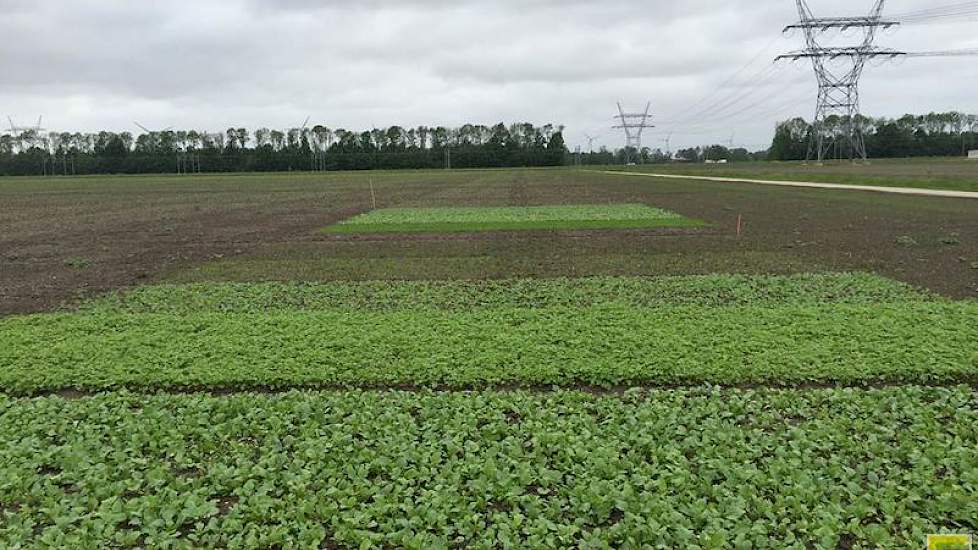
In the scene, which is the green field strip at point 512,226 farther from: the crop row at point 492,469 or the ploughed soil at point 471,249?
the crop row at point 492,469

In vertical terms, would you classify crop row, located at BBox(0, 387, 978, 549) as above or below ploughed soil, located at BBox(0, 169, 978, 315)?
below

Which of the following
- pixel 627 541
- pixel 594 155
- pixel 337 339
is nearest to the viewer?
pixel 627 541

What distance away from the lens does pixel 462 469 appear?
535 centimetres

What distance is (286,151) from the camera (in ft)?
470

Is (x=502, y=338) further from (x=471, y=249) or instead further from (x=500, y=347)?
(x=471, y=249)

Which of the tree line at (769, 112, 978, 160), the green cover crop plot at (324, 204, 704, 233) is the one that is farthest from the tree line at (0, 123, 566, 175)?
the green cover crop plot at (324, 204, 704, 233)

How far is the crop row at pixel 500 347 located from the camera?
758 centimetres

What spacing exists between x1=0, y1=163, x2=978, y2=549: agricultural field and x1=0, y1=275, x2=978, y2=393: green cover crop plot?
5 cm

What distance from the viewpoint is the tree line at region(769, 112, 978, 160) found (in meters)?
109

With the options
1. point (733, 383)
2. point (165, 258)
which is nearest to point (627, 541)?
point (733, 383)

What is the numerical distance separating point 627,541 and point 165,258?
16.8 meters

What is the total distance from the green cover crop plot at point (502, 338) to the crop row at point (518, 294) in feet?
0.20

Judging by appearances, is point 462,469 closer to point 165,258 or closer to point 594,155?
point 165,258

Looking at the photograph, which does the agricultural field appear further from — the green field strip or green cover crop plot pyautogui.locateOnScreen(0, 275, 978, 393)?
the green field strip
